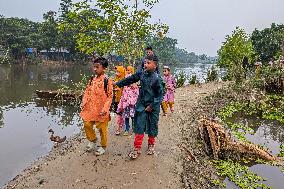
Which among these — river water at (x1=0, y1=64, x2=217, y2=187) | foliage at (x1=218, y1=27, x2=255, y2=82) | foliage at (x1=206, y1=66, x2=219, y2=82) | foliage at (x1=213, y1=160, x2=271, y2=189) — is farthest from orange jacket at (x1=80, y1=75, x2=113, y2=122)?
foliage at (x1=218, y1=27, x2=255, y2=82)

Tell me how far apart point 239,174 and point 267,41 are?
44835 mm

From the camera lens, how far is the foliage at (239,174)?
27.0 ft

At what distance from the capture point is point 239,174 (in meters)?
8.93

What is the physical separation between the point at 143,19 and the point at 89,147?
26.8ft

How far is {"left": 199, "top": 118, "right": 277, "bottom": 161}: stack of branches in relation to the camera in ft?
31.6

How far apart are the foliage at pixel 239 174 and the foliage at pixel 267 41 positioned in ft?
→ 138

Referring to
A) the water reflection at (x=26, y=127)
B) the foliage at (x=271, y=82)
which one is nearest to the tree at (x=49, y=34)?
the water reflection at (x=26, y=127)

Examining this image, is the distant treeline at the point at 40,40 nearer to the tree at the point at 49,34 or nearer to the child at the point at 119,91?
the tree at the point at 49,34

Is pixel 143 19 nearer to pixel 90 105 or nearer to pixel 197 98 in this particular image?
pixel 197 98

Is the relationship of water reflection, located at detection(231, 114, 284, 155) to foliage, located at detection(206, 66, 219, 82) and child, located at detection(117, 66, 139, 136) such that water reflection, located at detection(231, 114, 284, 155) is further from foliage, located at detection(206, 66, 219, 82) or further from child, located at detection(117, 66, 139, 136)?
foliage, located at detection(206, 66, 219, 82)

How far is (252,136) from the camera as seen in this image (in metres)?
14.1

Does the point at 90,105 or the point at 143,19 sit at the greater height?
the point at 143,19

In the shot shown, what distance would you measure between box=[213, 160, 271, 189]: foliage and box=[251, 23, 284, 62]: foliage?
42184 mm

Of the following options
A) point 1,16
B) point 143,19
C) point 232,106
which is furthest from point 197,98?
point 1,16
